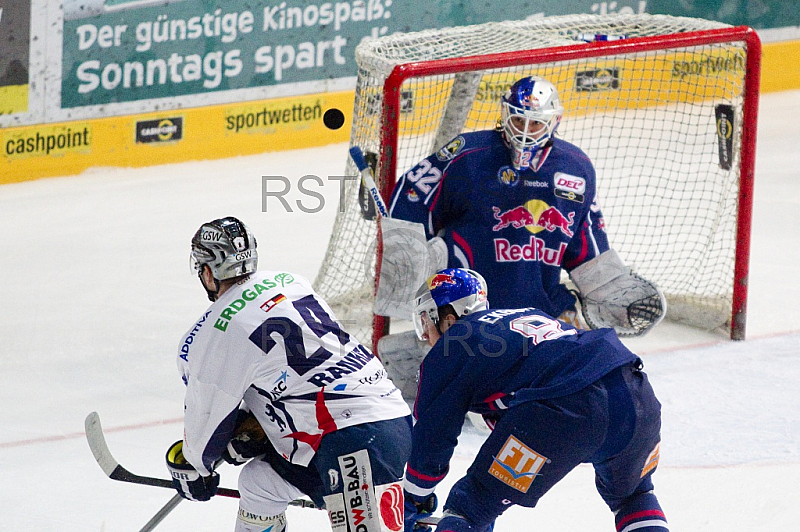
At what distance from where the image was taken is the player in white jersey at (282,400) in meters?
2.66

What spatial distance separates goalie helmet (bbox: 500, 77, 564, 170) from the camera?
13.6ft

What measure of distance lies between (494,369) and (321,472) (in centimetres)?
48

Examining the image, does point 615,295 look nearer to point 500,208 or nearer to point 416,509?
point 500,208

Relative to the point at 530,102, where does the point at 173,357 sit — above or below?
below

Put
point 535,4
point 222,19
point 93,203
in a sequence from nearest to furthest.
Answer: point 93,203, point 222,19, point 535,4

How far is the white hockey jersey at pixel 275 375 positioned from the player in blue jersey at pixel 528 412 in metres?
0.16

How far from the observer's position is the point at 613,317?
457 cm

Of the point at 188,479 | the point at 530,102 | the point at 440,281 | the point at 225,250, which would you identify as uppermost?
the point at 530,102

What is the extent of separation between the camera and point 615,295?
14.8 feet

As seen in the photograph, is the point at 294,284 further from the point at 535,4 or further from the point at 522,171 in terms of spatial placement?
the point at 535,4

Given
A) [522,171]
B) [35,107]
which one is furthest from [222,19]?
[522,171]

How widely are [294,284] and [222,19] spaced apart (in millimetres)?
4835

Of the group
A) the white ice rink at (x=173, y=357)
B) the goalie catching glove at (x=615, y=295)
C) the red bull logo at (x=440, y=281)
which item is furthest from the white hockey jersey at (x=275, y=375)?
the goalie catching glove at (x=615, y=295)
